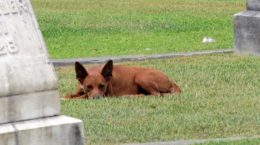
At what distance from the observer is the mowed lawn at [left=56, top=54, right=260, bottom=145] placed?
33.7 feet

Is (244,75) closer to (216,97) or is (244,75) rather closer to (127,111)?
(216,97)

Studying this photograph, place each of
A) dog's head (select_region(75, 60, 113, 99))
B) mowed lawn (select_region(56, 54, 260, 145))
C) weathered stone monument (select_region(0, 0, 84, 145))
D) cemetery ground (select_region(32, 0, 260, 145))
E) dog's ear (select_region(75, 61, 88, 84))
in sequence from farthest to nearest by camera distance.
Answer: dog's head (select_region(75, 60, 113, 99)) → dog's ear (select_region(75, 61, 88, 84)) → cemetery ground (select_region(32, 0, 260, 145)) → mowed lawn (select_region(56, 54, 260, 145)) → weathered stone monument (select_region(0, 0, 84, 145))

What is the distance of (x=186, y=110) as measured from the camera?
1169 centimetres

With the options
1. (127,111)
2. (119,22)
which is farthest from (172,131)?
(119,22)

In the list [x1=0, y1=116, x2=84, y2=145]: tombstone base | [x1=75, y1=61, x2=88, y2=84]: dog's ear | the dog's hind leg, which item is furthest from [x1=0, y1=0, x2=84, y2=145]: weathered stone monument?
the dog's hind leg

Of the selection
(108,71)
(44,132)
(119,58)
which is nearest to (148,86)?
(108,71)

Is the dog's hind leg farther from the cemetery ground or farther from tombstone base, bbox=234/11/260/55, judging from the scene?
tombstone base, bbox=234/11/260/55

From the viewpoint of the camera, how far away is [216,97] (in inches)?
500

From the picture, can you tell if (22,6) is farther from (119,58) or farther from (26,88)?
(119,58)

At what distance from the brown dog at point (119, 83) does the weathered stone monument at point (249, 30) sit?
4.35 meters

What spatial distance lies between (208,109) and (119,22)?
12.6 metres

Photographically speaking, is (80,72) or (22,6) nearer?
(22,6)

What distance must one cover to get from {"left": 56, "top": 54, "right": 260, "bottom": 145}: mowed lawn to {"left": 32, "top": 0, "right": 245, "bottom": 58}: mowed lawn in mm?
4306

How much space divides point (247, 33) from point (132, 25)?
6.49m
